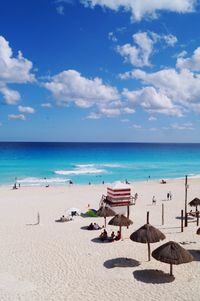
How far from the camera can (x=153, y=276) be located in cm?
1461

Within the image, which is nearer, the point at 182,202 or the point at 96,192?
the point at 182,202

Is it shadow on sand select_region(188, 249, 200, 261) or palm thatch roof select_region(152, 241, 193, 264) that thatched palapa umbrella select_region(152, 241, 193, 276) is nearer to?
palm thatch roof select_region(152, 241, 193, 264)

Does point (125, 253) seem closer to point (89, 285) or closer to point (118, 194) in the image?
point (89, 285)

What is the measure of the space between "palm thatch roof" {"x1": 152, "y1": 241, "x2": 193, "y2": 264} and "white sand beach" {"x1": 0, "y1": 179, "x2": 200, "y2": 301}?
99cm

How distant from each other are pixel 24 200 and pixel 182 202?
15252 mm

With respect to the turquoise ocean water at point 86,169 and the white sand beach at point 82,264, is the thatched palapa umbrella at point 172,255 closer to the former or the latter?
the white sand beach at point 82,264

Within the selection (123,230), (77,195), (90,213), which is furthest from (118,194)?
(77,195)

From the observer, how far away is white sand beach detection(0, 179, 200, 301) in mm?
13031

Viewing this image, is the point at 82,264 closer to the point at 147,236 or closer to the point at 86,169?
the point at 147,236

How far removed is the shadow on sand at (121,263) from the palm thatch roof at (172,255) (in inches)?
82.4

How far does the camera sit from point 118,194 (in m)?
26.0

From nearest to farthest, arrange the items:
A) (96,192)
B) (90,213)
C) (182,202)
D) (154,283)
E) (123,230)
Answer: (154,283)
(123,230)
(90,213)
(182,202)
(96,192)

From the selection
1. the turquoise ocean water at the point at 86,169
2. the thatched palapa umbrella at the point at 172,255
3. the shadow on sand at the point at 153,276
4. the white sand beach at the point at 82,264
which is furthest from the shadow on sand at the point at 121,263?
the turquoise ocean water at the point at 86,169

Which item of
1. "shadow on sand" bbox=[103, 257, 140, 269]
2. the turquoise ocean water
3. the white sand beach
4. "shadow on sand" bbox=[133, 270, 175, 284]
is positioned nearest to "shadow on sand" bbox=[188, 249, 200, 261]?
the white sand beach
